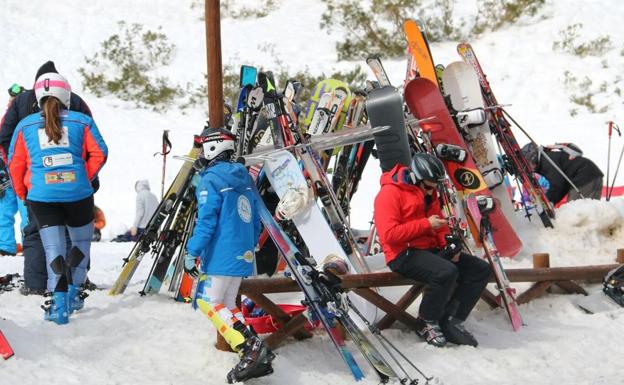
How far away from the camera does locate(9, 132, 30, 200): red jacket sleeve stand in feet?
18.5

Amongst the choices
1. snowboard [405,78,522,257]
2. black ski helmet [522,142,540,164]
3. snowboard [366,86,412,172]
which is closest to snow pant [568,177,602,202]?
black ski helmet [522,142,540,164]

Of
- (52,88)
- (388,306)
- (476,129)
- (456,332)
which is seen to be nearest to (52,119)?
(52,88)

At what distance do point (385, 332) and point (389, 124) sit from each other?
2129 mm

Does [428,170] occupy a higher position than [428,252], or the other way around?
[428,170]

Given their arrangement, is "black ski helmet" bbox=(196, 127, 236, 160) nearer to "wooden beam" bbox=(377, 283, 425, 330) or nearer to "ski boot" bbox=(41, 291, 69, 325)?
"ski boot" bbox=(41, 291, 69, 325)

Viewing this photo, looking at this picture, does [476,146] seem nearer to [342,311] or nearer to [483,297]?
[483,297]

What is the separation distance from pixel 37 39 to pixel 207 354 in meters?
19.1

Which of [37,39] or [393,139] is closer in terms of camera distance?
[393,139]

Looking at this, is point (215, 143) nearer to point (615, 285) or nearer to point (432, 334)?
point (432, 334)

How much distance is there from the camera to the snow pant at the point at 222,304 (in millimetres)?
4562

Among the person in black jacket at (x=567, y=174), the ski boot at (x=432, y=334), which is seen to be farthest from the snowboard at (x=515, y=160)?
the ski boot at (x=432, y=334)

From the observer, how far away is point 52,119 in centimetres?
552

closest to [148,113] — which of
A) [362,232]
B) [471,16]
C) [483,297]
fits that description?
[471,16]

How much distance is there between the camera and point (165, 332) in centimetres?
553
